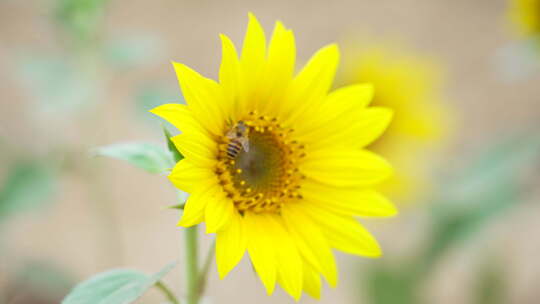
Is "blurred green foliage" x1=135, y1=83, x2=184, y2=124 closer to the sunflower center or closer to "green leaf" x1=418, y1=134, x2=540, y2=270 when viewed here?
the sunflower center

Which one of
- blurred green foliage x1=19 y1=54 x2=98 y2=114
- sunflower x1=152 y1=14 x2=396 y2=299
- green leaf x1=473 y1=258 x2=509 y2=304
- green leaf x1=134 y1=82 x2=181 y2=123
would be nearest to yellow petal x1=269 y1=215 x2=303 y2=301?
sunflower x1=152 y1=14 x2=396 y2=299

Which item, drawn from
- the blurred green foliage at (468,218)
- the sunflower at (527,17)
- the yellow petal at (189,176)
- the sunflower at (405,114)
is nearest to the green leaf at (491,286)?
the blurred green foliage at (468,218)

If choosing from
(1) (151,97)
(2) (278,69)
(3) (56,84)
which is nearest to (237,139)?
(2) (278,69)

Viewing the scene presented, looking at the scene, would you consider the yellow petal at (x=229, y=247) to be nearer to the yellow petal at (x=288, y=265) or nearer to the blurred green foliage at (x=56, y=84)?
the yellow petal at (x=288, y=265)

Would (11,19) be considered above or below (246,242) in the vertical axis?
above

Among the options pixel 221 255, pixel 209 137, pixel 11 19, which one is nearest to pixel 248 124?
pixel 209 137

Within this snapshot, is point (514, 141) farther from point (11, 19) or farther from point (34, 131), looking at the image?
point (11, 19)
